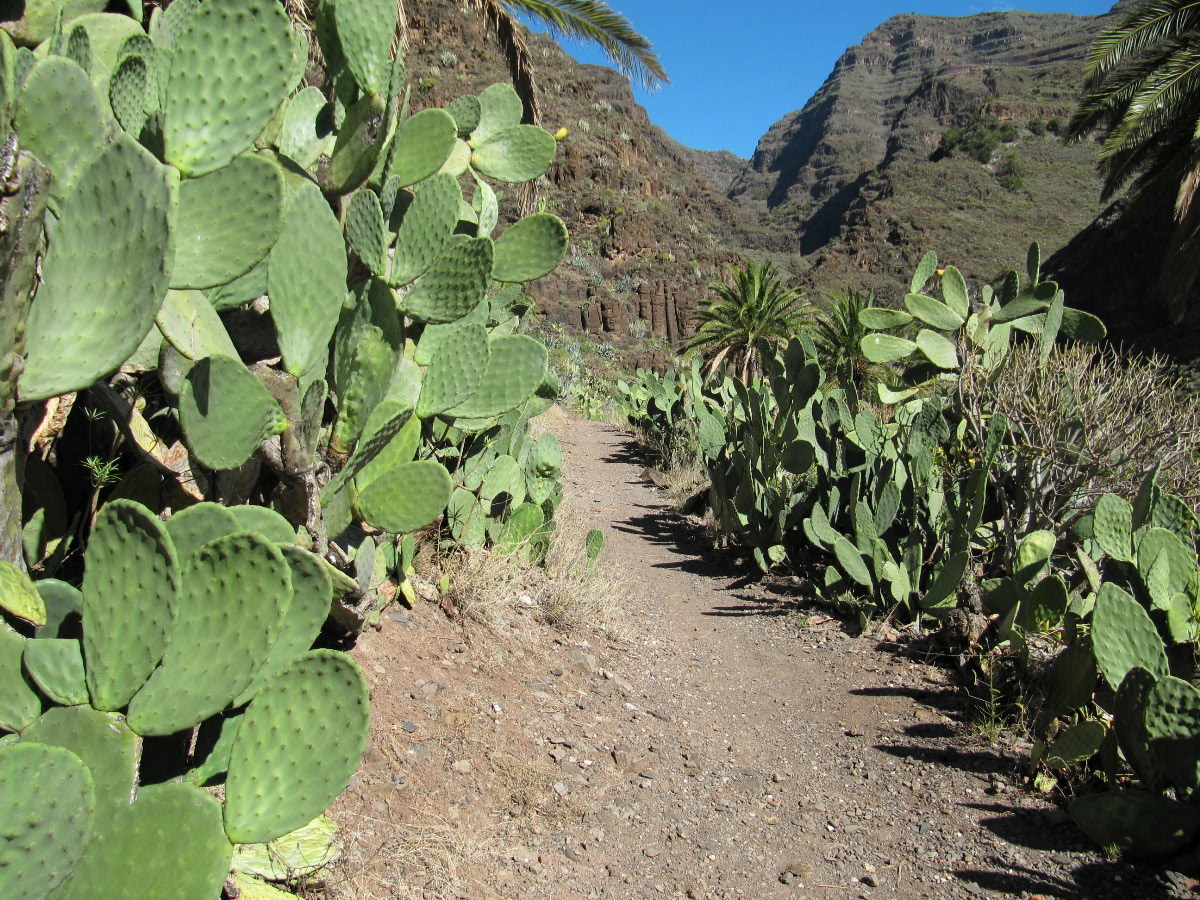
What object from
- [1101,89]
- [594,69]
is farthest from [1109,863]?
[594,69]

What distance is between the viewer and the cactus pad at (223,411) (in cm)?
200

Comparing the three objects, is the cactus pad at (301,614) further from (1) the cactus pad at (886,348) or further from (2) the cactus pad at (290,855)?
(1) the cactus pad at (886,348)

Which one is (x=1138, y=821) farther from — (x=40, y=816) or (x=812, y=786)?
(x=40, y=816)

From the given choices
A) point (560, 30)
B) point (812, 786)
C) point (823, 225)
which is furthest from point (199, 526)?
point (823, 225)

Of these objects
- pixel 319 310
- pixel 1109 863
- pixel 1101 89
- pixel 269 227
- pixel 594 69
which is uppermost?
pixel 594 69

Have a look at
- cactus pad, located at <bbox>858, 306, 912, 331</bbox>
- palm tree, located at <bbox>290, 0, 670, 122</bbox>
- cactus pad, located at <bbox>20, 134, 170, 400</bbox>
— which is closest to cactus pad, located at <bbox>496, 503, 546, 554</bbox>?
cactus pad, located at <bbox>20, 134, 170, 400</bbox>

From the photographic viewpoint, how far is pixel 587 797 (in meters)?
2.81

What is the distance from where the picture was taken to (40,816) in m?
1.19

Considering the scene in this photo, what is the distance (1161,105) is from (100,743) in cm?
1426

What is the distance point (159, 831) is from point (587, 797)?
1.68 metres

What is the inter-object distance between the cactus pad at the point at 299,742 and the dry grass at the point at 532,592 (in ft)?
7.30

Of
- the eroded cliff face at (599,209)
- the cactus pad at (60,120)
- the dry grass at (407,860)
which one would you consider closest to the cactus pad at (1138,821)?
the dry grass at (407,860)

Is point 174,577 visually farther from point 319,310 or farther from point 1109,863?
point 1109,863

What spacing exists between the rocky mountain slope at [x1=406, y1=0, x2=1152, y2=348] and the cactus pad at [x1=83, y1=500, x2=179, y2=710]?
737 inches
